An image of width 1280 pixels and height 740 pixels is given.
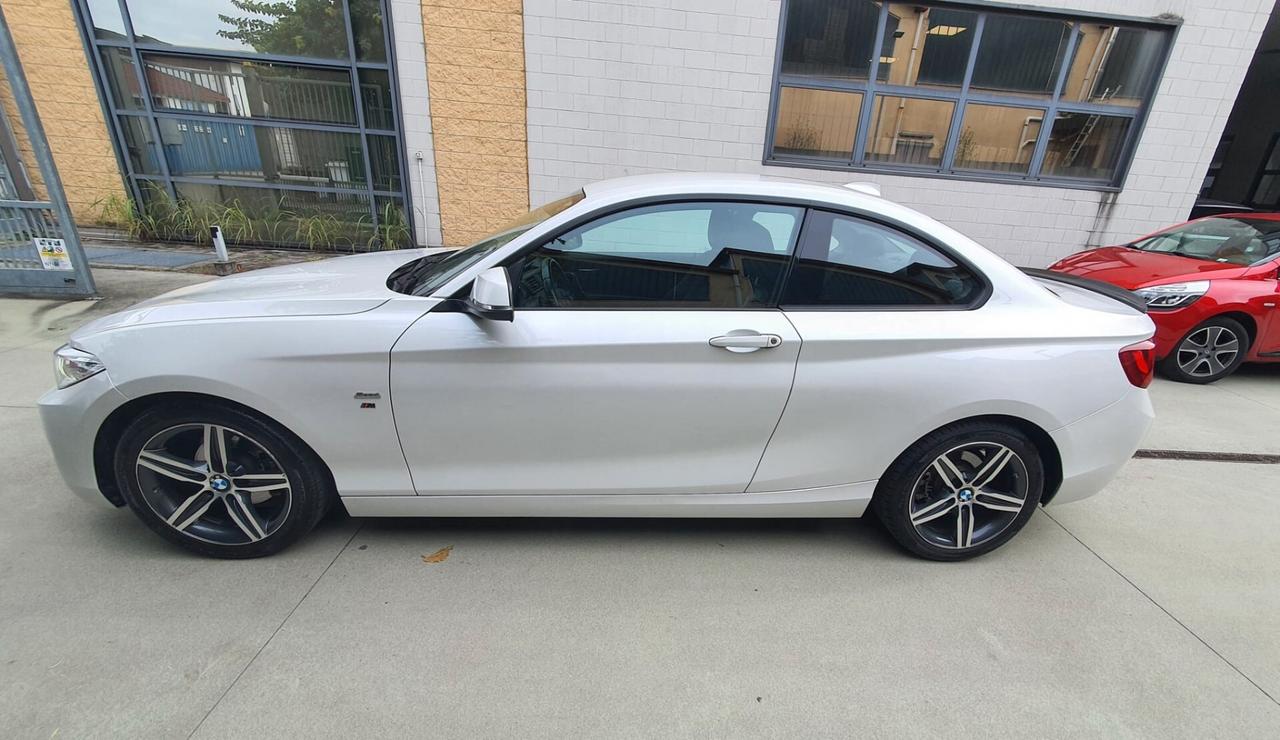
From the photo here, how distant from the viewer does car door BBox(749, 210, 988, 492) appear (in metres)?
2.20

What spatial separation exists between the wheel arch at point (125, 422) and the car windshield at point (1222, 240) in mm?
7277

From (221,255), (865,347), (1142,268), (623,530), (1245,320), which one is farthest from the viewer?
(221,255)

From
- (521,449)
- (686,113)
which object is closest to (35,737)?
(521,449)

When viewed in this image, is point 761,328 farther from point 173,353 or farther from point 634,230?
point 173,353

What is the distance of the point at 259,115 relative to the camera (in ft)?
24.0

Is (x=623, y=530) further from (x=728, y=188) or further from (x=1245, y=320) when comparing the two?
(x=1245, y=320)

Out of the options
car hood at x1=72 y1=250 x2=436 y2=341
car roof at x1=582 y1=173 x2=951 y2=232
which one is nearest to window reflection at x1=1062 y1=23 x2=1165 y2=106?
car roof at x1=582 y1=173 x2=951 y2=232

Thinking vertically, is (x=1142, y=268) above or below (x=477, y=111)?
below

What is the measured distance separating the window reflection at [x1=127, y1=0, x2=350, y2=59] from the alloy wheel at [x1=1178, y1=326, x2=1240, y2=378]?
9502 millimetres

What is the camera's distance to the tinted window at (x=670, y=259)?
7.23 feet

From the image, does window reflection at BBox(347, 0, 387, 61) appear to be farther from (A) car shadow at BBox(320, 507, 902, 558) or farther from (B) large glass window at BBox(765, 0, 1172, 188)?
(A) car shadow at BBox(320, 507, 902, 558)

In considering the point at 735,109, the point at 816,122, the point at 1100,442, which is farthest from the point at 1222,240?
the point at 735,109

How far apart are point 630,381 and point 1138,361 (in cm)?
212

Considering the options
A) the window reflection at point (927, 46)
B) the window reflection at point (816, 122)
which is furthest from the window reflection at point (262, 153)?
the window reflection at point (927, 46)
